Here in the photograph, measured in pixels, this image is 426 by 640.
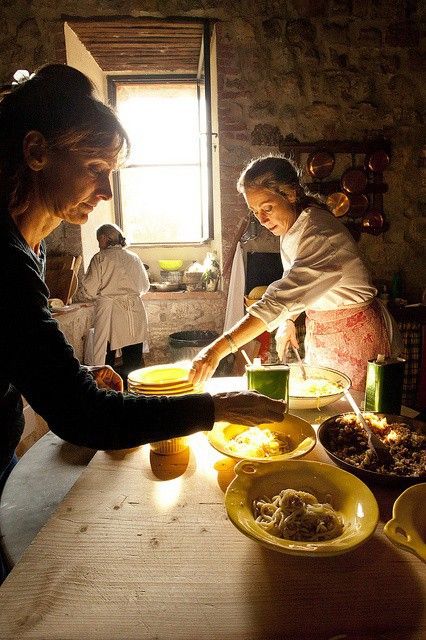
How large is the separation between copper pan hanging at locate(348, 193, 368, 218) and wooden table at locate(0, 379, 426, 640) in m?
3.96

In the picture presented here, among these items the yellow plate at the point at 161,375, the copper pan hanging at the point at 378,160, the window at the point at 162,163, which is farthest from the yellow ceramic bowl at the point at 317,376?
the window at the point at 162,163

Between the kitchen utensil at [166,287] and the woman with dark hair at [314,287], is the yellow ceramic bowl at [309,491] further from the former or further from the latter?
the kitchen utensil at [166,287]

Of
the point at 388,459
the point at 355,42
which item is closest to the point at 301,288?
the point at 388,459

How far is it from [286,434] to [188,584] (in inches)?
23.4

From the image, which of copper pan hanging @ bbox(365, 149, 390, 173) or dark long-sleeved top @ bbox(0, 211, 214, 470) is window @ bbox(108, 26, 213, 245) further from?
dark long-sleeved top @ bbox(0, 211, 214, 470)

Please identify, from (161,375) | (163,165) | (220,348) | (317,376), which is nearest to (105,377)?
(161,375)

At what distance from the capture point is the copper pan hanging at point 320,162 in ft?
14.3

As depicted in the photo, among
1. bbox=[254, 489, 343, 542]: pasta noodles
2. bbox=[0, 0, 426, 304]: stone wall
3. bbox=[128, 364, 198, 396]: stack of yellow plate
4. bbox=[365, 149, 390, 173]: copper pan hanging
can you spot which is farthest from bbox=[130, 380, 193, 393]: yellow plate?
bbox=[365, 149, 390, 173]: copper pan hanging

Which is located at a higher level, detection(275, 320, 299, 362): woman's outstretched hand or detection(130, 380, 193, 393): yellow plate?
detection(130, 380, 193, 393): yellow plate

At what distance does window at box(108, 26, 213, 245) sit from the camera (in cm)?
536

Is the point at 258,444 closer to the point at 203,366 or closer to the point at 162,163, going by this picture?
the point at 203,366

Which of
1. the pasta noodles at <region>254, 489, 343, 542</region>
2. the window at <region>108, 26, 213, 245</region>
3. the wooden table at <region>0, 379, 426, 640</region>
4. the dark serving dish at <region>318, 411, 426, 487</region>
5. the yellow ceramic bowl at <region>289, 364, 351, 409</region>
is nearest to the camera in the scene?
the wooden table at <region>0, 379, 426, 640</region>

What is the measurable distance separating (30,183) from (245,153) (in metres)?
3.72

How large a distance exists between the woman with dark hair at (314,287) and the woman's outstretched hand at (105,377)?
0.51m
